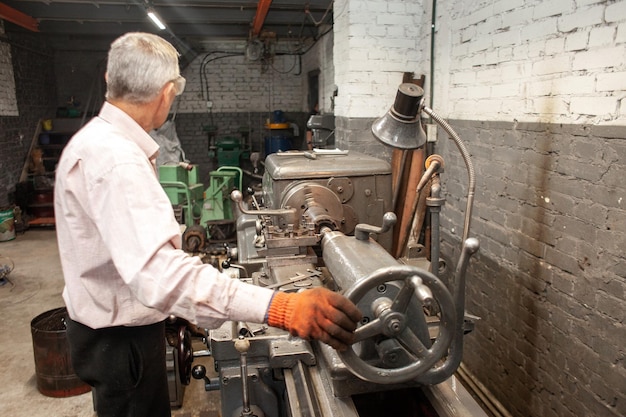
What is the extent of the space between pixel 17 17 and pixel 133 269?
257 inches

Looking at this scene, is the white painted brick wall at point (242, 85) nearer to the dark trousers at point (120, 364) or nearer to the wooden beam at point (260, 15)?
the wooden beam at point (260, 15)

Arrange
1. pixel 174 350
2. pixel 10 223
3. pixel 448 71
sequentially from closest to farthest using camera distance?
pixel 174 350 → pixel 448 71 → pixel 10 223

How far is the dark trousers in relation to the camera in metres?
1.40

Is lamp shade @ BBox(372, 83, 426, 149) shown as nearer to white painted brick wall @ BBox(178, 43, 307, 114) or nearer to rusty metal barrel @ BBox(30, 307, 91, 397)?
rusty metal barrel @ BBox(30, 307, 91, 397)

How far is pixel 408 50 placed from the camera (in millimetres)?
3613

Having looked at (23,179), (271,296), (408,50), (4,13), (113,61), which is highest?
(4,13)

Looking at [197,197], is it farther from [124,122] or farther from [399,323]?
[399,323]

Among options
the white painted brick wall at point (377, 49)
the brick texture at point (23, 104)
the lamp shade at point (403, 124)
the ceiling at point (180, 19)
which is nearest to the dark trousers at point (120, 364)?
the lamp shade at point (403, 124)

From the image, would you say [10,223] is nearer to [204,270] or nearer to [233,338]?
[233,338]

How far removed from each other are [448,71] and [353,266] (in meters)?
2.24

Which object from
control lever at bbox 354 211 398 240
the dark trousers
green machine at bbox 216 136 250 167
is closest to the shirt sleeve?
the dark trousers

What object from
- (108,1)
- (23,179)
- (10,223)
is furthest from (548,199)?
(23,179)

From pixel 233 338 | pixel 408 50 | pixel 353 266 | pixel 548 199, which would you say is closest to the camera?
pixel 353 266

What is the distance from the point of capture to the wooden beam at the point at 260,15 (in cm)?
517
